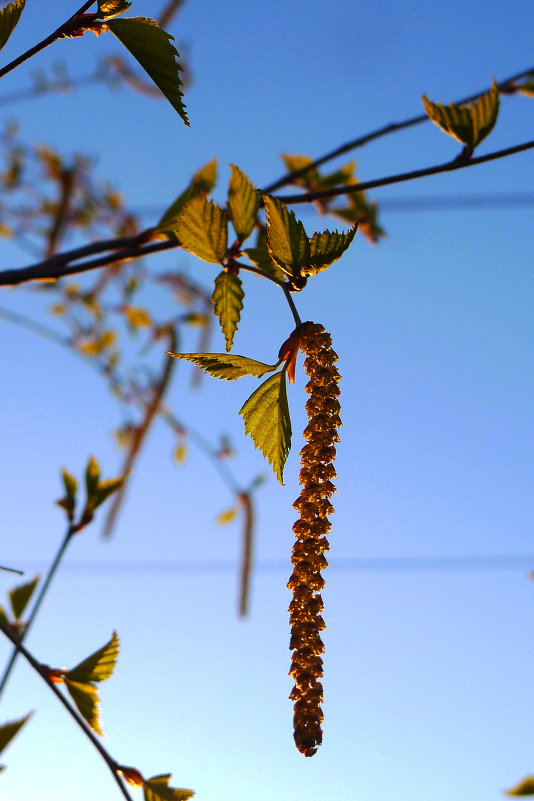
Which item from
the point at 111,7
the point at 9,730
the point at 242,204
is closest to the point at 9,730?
the point at 9,730

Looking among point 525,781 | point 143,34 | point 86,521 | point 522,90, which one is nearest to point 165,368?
point 86,521

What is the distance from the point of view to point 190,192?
28.4 inches

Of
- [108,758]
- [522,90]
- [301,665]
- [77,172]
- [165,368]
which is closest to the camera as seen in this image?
[301,665]

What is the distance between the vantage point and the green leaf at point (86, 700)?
2.50 ft

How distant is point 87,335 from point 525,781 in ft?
7.55

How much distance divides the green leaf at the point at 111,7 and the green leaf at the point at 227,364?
24cm

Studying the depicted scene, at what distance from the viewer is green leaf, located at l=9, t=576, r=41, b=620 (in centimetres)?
95

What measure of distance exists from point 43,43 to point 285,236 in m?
Answer: 0.21

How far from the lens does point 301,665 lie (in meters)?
0.46

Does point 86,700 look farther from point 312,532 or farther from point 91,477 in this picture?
point 312,532

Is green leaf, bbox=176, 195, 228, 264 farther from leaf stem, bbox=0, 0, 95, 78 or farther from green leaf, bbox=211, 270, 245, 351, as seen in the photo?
leaf stem, bbox=0, 0, 95, 78

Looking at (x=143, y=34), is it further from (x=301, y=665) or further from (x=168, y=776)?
(x=168, y=776)

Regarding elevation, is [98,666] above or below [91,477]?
below

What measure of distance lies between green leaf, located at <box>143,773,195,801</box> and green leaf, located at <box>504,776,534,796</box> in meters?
0.34
